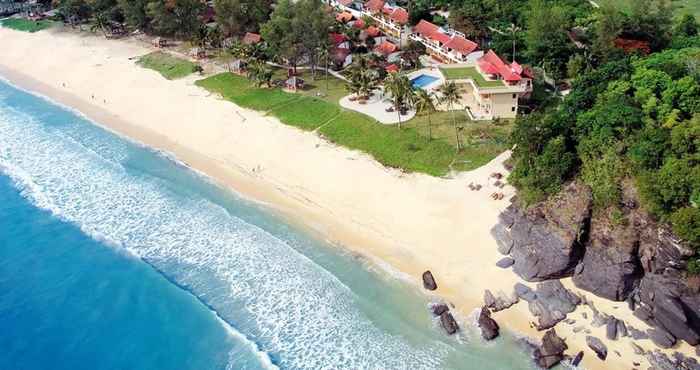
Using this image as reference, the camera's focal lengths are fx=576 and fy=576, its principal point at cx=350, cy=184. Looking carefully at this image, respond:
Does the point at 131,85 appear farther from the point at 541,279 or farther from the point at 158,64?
the point at 541,279

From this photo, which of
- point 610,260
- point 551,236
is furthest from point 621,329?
point 551,236

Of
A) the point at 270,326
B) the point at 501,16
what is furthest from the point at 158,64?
the point at 270,326

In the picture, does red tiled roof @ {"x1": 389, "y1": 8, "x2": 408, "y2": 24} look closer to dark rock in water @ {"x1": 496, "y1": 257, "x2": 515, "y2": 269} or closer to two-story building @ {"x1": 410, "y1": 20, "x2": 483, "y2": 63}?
two-story building @ {"x1": 410, "y1": 20, "x2": 483, "y2": 63}

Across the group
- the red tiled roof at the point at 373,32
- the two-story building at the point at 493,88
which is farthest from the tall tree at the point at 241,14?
the two-story building at the point at 493,88

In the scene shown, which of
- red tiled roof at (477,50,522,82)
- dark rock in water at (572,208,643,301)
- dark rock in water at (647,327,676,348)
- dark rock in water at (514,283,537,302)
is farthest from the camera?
red tiled roof at (477,50,522,82)

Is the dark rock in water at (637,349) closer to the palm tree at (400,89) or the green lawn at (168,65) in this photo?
the palm tree at (400,89)

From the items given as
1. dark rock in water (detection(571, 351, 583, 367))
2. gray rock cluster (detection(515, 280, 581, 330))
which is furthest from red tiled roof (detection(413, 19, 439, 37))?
dark rock in water (detection(571, 351, 583, 367))
